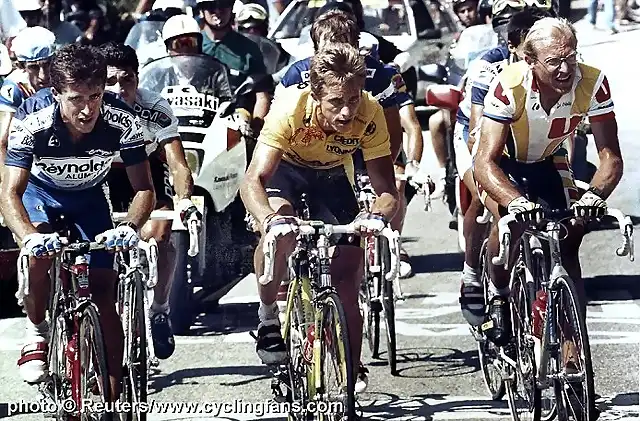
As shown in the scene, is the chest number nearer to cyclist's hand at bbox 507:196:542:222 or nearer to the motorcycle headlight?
cyclist's hand at bbox 507:196:542:222

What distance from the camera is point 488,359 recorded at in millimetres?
7207

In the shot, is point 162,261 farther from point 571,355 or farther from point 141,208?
point 571,355

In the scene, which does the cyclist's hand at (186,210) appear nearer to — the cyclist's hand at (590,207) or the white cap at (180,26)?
the cyclist's hand at (590,207)

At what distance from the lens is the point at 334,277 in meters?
6.53

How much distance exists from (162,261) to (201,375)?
719 millimetres

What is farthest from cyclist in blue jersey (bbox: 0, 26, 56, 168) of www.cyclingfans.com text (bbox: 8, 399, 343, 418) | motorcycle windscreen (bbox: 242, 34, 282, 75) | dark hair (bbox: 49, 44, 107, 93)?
motorcycle windscreen (bbox: 242, 34, 282, 75)

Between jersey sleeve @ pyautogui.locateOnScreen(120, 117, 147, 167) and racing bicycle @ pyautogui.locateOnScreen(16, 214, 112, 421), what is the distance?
1.46 feet

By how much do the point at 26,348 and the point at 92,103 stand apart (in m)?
1.35

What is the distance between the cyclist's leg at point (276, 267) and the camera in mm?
6477

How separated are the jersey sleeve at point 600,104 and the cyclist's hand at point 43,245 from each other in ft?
7.98

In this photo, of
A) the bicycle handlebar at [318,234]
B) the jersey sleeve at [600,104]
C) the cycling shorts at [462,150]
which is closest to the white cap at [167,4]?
the cycling shorts at [462,150]

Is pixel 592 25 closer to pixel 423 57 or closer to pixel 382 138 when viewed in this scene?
pixel 423 57

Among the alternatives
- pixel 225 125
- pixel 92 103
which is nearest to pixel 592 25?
pixel 225 125

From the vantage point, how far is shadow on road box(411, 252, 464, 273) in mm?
11031
